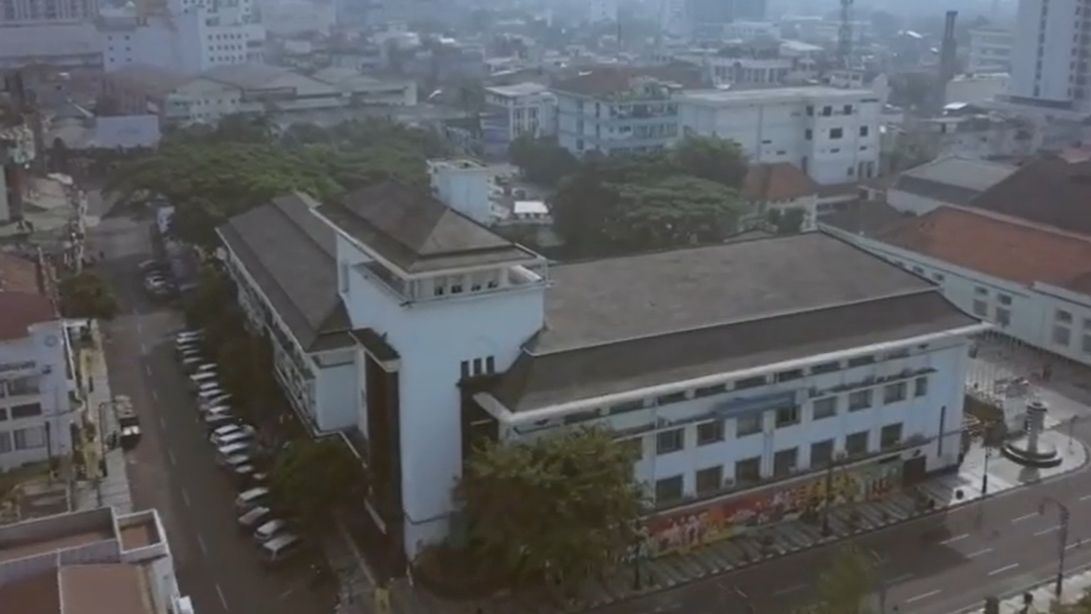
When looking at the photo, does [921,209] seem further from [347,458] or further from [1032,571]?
[347,458]

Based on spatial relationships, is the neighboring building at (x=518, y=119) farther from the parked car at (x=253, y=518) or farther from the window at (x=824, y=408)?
the window at (x=824, y=408)

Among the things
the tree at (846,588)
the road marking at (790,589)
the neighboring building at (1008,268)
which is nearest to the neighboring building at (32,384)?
the road marking at (790,589)

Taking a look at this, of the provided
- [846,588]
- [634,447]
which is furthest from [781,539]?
[846,588]

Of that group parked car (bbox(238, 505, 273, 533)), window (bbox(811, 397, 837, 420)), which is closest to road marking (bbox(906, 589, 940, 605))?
window (bbox(811, 397, 837, 420))

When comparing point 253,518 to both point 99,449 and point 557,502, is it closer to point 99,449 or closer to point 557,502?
point 99,449

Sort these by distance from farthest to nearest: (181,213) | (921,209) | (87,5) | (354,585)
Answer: (87,5)
(921,209)
(181,213)
(354,585)

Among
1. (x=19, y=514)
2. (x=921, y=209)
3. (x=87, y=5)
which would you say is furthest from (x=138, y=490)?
(x=87, y=5)
